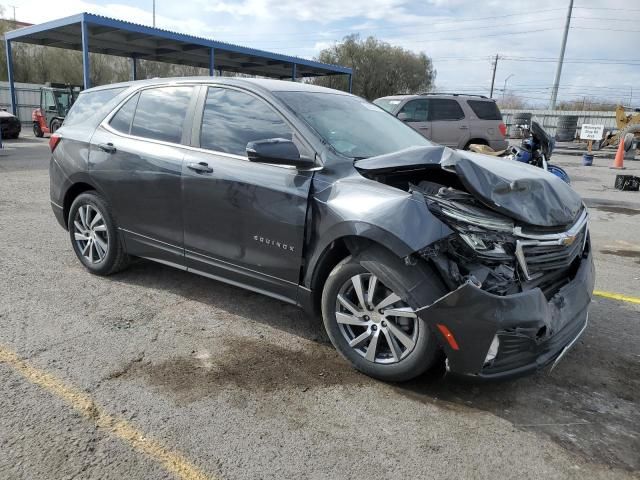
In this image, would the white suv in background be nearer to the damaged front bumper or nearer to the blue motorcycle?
the blue motorcycle

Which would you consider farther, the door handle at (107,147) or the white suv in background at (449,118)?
the white suv in background at (449,118)

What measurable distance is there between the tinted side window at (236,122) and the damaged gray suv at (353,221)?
0.4 inches

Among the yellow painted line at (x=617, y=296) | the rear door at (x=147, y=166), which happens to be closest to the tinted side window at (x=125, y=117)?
the rear door at (x=147, y=166)

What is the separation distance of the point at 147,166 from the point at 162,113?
1.58 feet

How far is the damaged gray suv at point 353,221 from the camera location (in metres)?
2.83

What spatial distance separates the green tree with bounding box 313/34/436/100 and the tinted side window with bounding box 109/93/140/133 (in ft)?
157

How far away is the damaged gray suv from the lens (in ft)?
9.30

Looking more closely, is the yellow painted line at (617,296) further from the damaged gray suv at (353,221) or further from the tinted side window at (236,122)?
the tinted side window at (236,122)

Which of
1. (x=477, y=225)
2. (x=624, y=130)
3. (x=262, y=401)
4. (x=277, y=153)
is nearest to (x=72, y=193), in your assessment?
(x=277, y=153)

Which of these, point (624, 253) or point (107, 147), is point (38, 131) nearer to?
point (107, 147)

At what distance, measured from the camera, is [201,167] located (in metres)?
3.86

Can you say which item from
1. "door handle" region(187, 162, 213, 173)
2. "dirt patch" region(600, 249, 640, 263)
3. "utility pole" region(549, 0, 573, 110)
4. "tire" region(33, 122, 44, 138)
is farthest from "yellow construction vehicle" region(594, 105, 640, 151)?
"tire" region(33, 122, 44, 138)

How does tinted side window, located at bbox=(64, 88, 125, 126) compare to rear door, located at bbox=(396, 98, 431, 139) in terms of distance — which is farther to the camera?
rear door, located at bbox=(396, 98, 431, 139)

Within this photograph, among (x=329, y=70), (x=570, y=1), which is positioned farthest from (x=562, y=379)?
(x=570, y=1)
